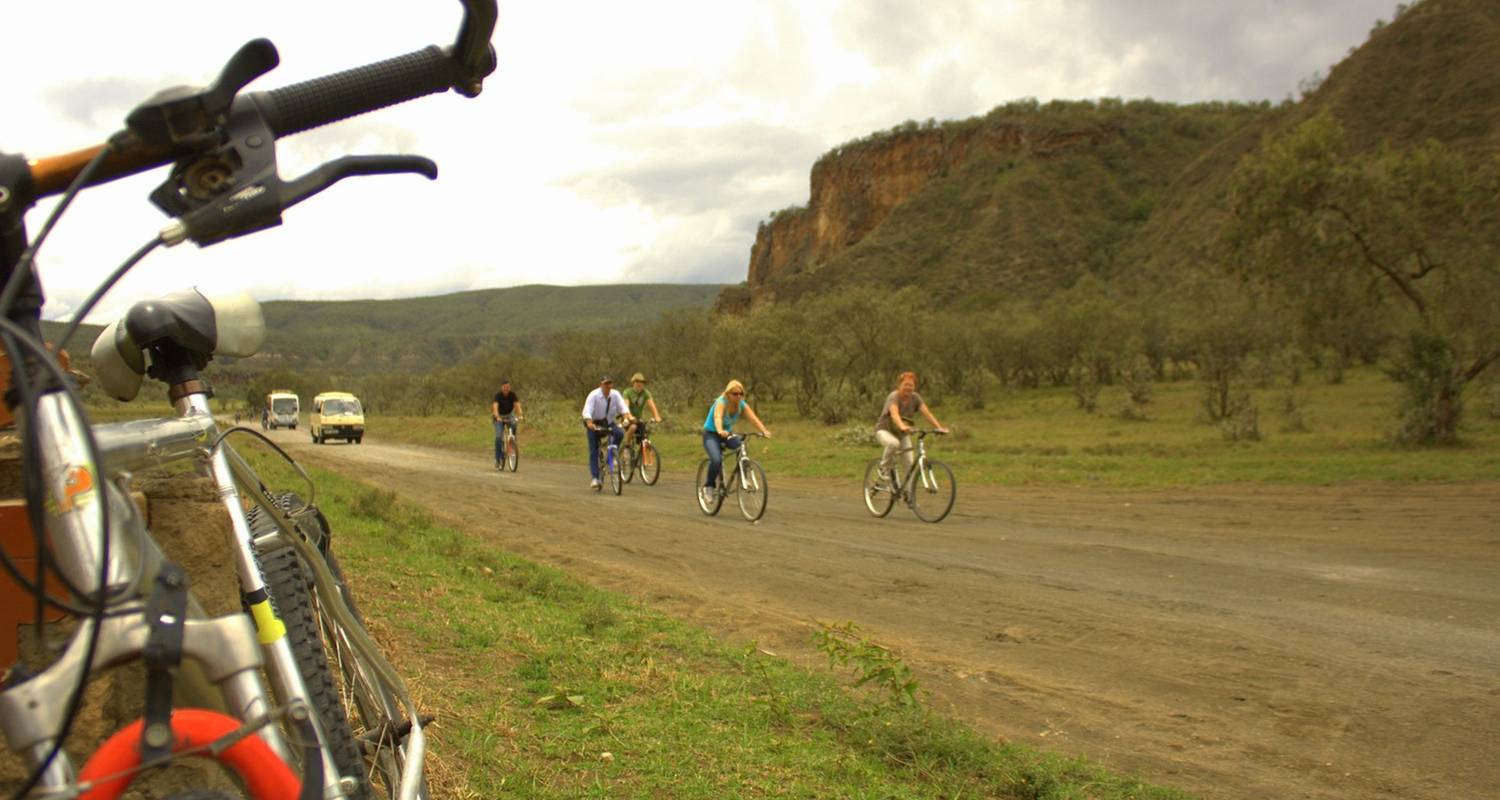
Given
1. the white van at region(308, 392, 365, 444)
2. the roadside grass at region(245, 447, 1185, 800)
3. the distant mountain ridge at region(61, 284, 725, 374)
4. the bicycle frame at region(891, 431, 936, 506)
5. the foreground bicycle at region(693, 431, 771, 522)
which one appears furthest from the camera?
the distant mountain ridge at region(61, 284, 725, 374)

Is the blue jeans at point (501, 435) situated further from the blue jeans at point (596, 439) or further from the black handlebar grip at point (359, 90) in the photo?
the black handlebar grip at point (359, 90)

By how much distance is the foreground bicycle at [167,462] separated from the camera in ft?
4.96

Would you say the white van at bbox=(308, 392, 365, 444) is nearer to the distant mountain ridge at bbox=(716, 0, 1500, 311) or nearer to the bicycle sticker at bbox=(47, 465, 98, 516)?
the bicycle sticker at bbox=(47, 465, 98, 516)

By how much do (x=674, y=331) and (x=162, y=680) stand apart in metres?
57.6

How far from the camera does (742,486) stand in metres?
14.0

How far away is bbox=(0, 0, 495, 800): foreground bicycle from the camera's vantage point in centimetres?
151

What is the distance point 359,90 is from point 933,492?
1226 centimetres

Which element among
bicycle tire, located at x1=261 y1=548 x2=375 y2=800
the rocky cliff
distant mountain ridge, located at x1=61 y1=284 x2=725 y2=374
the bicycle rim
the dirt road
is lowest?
the dirt road

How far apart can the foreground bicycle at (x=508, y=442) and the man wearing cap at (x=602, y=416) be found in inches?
172

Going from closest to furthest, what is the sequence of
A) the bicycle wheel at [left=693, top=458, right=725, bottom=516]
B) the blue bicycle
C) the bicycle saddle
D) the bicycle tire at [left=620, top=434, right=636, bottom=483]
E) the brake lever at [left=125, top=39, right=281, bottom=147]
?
the brake lever at [left=125, top=39, right=281, bottom=147] < the bicycle saddle < the bicycle wheel at [left=693, top=458, right=725, bottom=516] < the blue bicycle < the bicycle tire at [left=620, top=434, right=636, bottom=483]

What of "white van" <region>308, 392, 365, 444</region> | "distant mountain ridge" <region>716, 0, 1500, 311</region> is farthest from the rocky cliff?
"white van" <region>308, 392, 365, 444</region>

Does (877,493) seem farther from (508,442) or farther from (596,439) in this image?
(508,442)

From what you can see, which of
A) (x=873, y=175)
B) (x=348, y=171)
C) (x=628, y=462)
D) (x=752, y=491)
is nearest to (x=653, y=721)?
(x=348, y=171)

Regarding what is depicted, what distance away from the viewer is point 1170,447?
76.1 feet
